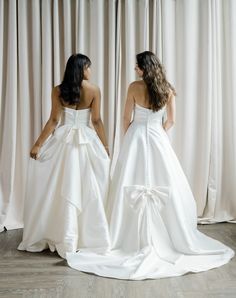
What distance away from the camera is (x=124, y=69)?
454cm

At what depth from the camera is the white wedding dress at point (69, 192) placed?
130 inches

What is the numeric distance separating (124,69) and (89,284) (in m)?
2.45

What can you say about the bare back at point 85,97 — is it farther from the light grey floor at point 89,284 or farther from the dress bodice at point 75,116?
the light grey floor at point 89,284

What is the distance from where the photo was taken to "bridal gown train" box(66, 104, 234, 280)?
3146 mm

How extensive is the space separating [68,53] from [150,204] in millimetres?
1924

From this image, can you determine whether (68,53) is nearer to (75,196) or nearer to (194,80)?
(194,80)

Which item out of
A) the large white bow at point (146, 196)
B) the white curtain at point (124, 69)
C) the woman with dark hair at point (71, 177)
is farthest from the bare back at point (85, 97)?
the white curtain at point (124, 69)

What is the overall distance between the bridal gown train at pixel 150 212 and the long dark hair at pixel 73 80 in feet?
1.60

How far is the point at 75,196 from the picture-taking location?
333cm

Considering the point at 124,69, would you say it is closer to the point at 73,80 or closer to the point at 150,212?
the point at 73,80

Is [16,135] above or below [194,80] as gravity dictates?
below

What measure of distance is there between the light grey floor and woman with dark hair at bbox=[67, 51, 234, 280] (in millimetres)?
164

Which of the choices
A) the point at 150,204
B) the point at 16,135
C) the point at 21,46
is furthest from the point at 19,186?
the point at 150,204

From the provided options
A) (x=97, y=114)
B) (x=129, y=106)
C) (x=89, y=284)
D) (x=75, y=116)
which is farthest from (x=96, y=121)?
(x=89, y=284)
